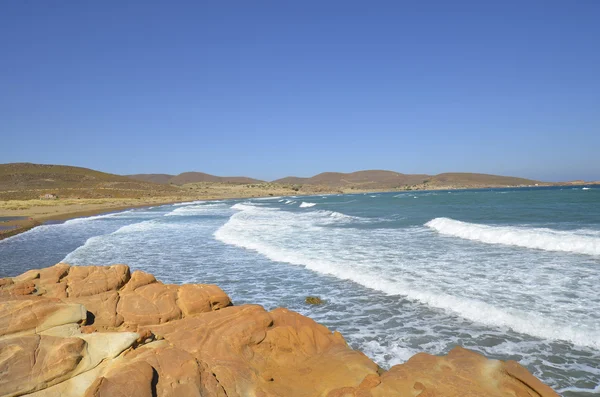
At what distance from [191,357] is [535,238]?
1853cm

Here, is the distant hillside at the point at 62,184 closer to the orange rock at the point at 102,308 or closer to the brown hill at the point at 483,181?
the orange rock at the point at 102,308

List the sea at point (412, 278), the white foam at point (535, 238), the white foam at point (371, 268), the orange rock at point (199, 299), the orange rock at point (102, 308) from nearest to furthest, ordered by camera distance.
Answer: the orange rock at point (102, 308) → the orange rock at point (199, 299) → the sea at point (412, 278) → the white foam at point (371, 268) → the white foam at point (535, 238)

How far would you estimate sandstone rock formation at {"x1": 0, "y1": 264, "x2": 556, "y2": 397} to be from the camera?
4520 mm

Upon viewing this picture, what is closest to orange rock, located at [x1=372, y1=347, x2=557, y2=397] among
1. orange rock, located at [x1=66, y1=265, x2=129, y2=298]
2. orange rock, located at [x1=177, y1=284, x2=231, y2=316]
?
orange rock, located at [x1=177, y1=284, x2=231, y2=316]

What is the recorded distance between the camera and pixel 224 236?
24172 millimetres

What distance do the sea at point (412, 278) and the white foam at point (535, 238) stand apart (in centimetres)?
7

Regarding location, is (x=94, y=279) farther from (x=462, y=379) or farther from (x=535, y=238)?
(x=535, y=238)

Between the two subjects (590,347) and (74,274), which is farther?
(74,274)

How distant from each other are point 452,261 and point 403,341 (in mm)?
8280

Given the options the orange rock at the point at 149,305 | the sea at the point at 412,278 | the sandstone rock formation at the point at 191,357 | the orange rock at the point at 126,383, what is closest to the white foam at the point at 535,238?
the sea at the point at 412,278

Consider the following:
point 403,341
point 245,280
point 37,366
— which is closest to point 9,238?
point 245,280

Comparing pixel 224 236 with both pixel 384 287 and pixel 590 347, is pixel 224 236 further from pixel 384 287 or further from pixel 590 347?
pixel 590 347

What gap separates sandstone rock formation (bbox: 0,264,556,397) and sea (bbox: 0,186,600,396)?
167 cm

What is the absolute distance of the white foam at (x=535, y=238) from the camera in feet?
52.8
